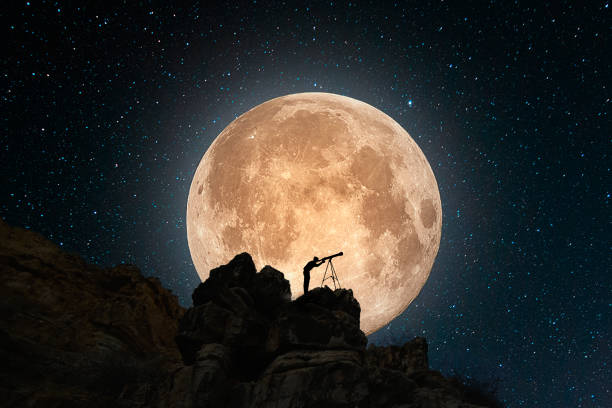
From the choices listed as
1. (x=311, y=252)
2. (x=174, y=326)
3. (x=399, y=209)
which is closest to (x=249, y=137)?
(x=311, y=252)

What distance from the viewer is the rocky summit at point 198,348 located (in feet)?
34.7

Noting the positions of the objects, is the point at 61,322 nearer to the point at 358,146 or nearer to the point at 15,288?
the point at 15,288

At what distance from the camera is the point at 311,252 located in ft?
55.0

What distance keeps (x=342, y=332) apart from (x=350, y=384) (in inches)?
91.0

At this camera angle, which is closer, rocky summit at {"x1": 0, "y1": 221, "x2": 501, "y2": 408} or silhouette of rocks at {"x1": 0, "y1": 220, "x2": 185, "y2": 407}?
rocky summit at {"x1": 0, "y1": 221, "x2": 501, "y2": 408}

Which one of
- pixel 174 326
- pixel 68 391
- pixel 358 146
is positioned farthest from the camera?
pixel 174 326

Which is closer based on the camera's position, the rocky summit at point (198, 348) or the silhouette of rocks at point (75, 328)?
the rocky summit at point (198, 348)

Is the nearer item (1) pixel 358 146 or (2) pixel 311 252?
(2) pixel 311 252

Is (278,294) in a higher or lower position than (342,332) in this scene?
higher

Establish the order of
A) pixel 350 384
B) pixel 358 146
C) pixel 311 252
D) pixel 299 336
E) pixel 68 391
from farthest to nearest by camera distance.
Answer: pixel 358 146 → pixel 311 252 → pixel 299 336 → pixel 68 391 → pixel 350 384

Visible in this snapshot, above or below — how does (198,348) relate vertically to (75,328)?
below

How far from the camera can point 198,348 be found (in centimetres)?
1264

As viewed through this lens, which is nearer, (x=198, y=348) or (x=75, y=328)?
(x=198, y=348)

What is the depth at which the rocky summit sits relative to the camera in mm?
10570
